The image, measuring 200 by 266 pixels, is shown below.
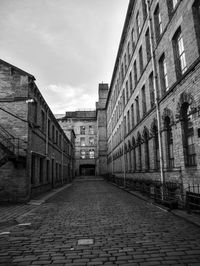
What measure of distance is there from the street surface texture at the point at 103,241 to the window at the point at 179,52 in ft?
22.6

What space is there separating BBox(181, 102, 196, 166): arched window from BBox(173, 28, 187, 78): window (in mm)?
1925

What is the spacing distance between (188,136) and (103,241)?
6725mm

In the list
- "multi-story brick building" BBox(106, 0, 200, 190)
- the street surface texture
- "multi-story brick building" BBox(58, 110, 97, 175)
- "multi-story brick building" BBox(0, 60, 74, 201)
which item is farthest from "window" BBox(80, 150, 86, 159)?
the street surface texture

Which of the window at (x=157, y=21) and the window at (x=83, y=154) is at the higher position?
the window at (x=157, y=21)

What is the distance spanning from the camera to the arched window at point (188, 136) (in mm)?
10258

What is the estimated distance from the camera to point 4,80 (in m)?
14.7

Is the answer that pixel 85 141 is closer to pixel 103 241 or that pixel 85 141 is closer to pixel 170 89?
pixel 170 89

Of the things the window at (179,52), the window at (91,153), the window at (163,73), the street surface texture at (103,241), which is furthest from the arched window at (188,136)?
the window at (91,153)

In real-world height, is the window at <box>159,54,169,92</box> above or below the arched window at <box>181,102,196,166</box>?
above

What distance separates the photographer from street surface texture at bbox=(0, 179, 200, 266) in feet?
14.9

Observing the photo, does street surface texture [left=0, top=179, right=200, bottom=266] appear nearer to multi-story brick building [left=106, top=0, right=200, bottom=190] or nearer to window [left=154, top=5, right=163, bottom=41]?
multi-story brick building [left=106, top=0, right=200, bottom=190]

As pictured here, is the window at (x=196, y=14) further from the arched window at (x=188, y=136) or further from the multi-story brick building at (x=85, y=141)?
the multi-story brick building at (x=85, y=141)

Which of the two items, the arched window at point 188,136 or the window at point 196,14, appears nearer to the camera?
the window at point 196,14

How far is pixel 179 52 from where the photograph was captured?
11727 millimetres
